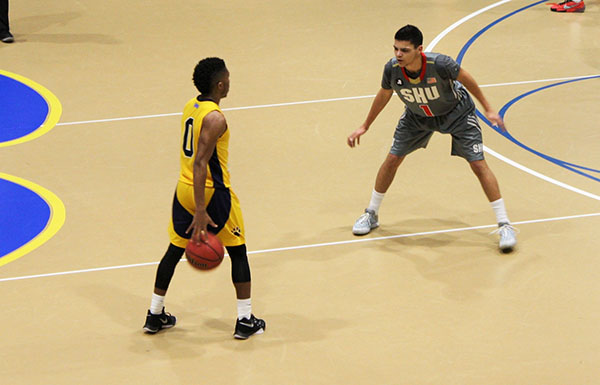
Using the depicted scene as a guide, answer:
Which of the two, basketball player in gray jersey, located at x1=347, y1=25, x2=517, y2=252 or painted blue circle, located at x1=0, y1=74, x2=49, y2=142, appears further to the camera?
painted blue circle, located at x1=0, y1=74, x2=49, y2=142

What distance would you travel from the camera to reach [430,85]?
676cm

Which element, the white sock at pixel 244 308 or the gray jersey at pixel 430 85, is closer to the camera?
the white sock at pixel 244 308

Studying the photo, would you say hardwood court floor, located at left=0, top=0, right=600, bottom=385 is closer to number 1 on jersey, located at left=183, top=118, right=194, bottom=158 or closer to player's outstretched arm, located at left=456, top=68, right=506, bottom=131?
player's outstretched arm, located at left=456, top=68, right=506, bottom=131

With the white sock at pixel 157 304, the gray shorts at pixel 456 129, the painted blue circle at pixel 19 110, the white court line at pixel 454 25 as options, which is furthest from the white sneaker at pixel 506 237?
the painted blue circle at pixel 19 110

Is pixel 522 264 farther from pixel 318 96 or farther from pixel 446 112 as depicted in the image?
pixel 318 96

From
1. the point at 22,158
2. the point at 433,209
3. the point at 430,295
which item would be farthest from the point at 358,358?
the point at 22,158

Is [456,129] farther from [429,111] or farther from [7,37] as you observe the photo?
[7,37]

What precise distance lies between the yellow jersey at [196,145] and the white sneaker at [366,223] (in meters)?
1.94

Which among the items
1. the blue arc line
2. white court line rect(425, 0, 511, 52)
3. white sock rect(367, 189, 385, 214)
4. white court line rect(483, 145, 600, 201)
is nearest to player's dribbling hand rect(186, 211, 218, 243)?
white sock rect(367, 189, 385, 214)

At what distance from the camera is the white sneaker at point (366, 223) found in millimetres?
7352

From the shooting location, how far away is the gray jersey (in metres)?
6.68

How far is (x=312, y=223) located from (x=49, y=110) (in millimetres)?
4121

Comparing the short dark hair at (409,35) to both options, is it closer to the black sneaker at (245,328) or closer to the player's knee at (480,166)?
the player's knee at (480,166)

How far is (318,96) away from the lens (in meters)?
10.3
